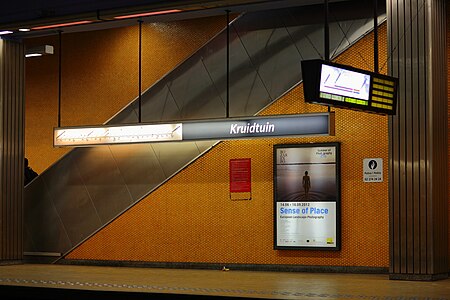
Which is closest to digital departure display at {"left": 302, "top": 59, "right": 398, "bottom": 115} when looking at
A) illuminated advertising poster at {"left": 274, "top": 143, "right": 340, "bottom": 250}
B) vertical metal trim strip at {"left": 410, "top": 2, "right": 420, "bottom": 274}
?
vertical metal trim strip at {"left": 410, "top": 2, "right": 420, "bottom": 274}

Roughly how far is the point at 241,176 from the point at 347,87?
175 inches

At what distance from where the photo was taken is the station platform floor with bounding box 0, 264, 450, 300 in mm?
10820

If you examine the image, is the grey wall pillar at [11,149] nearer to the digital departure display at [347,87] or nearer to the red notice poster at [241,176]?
the red notice poster at [241,176]

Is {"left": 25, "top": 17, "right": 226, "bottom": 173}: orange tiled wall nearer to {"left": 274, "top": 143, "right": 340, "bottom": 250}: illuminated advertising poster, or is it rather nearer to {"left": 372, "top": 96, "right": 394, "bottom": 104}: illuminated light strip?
{"left": 274, "top": 143, "right": 340, "bottom": 250}: illuminated advertising poster

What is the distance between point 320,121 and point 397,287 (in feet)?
9.58

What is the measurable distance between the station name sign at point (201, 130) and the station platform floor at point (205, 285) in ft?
7.22

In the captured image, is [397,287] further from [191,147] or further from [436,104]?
[191,147]

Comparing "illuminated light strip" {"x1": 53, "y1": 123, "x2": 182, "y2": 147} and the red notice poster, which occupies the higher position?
"illuminated light strip" {"x1": 53, "y1": 123, "x2": 182, "y2": 147}

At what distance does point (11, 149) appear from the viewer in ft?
53.4

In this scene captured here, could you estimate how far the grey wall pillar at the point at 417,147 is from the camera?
41.0 feet

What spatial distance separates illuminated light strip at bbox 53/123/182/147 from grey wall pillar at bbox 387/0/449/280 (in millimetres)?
3796

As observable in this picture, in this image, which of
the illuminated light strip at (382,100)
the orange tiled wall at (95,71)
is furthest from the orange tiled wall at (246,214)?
the illuminated light strip at (382,100)

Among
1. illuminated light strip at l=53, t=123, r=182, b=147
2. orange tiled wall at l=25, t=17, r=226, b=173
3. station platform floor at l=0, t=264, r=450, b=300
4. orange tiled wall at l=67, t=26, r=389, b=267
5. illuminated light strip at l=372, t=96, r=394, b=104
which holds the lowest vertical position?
station platform floor at l=0, t=264, r=450, b=300

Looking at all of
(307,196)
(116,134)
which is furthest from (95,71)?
(307,196)
